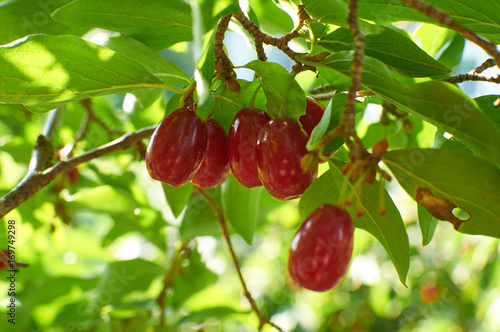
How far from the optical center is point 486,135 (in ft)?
2.35

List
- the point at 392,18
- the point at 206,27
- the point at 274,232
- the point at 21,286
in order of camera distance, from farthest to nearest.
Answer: the point at 274,232 < the point at 21,286 < the point at 392,18 < the point at 206,27

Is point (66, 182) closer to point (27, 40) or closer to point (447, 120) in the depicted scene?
point (27, 40)

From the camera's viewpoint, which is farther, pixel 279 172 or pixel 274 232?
pixel 274 232

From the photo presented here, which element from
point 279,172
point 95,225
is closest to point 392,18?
point 279,172

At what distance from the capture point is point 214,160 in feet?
3.12

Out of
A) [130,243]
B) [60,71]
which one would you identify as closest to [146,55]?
[60,71]

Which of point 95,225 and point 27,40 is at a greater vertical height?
point 95,225

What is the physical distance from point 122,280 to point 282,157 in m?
Answer: 1.18

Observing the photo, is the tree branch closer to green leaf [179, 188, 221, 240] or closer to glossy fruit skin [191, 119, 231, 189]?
glossy fruit skin [191, 119, 231, 189]

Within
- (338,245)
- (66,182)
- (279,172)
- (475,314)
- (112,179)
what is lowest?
(475,314)

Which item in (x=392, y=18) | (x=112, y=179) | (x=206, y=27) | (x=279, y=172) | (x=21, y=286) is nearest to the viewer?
(x=206, y=27)

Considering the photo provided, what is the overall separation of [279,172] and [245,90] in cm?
31

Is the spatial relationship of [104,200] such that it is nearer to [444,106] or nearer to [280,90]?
[280,90]

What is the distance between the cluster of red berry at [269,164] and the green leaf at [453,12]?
245 mm
